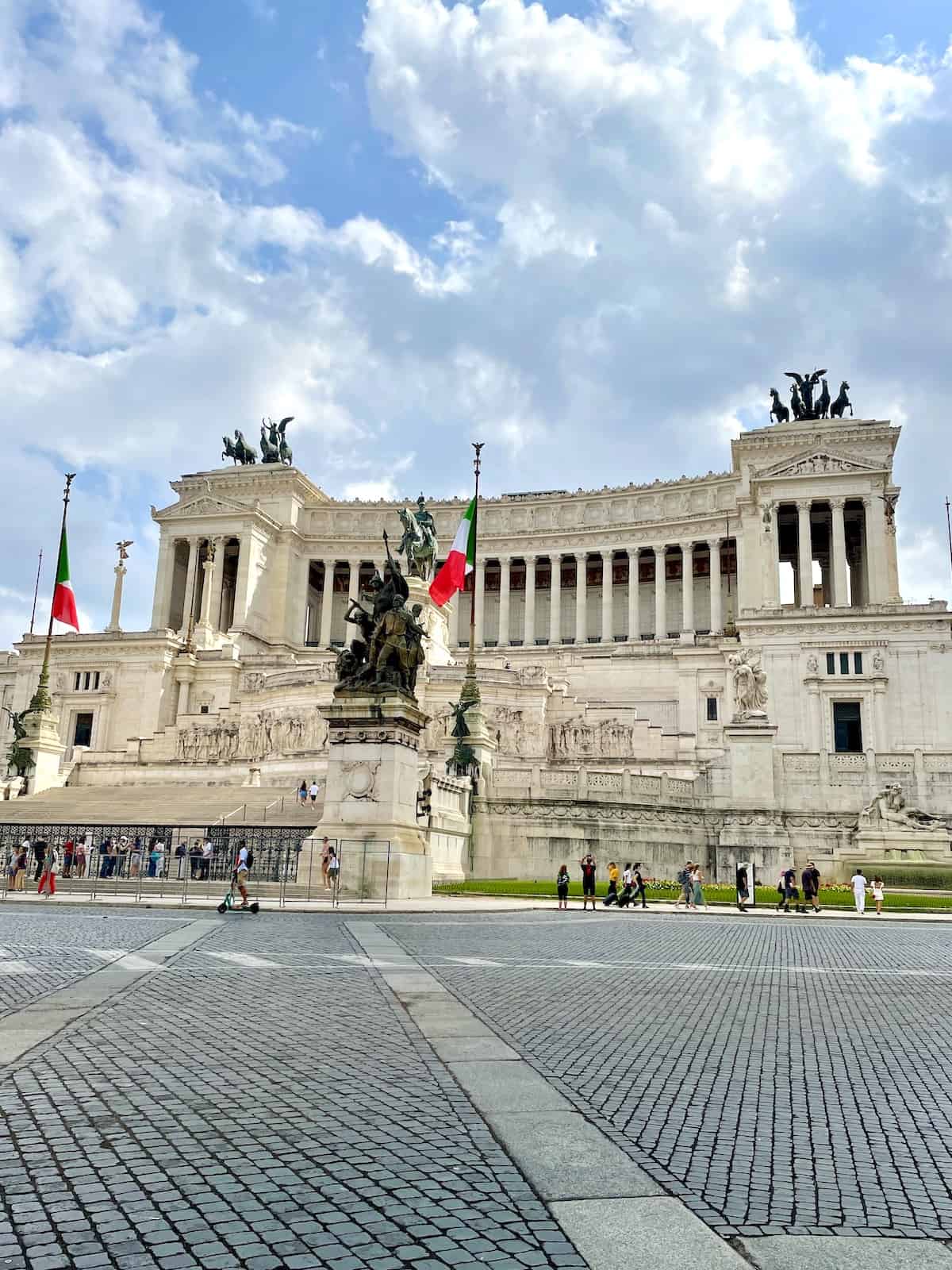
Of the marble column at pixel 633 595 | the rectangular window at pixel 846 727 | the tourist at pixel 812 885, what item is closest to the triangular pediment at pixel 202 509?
the marble column at pixel 633 595

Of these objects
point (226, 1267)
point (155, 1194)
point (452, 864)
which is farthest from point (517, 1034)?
point (452, 864)

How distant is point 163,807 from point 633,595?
5893 cm

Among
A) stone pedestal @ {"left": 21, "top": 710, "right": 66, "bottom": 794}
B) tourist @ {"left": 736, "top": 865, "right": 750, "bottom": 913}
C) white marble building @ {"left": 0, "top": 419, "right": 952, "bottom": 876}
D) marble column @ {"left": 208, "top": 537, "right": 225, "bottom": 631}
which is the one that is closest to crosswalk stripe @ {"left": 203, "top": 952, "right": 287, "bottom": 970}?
tourist @ {"left": 736, "top": 865, "right": 750, "bottom": 913}

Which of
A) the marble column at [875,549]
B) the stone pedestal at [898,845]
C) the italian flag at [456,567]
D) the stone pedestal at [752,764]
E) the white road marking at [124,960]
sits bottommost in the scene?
the white road marking at [124,960]

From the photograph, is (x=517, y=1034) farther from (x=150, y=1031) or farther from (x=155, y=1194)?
(x=155, y=1194)

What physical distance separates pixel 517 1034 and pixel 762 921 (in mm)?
19275

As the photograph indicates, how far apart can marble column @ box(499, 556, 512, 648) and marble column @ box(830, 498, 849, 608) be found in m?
28.9

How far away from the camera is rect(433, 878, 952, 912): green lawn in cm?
3334

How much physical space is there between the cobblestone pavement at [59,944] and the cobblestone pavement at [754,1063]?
4.28m

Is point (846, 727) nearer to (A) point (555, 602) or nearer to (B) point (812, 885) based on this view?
(B) point (812, 885)

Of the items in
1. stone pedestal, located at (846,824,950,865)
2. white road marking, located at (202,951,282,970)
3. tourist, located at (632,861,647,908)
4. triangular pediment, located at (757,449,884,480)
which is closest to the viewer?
white road marking, located at (202,951,282,970)

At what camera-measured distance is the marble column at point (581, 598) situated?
3844 inches

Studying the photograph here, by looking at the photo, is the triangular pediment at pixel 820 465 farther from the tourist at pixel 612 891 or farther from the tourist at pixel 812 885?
the tourist at pixel 612 891

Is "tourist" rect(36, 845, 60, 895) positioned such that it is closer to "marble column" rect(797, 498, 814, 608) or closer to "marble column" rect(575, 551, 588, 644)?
"marble column" rect(797, 498, 814, 608)
